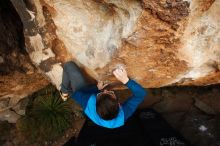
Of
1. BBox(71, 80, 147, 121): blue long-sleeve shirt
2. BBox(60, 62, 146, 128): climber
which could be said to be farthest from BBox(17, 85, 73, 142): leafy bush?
BBox(71, 80, 147, 121): blue long-sleeve shirt

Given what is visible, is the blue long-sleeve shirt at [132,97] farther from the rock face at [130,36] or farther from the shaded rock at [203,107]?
the shaded rock at [203,107]

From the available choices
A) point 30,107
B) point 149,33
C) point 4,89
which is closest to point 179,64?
point 149,33

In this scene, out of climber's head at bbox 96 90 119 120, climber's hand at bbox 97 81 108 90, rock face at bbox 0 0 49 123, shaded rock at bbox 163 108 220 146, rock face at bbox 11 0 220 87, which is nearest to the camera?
rock face at bbox 11 0 220 87

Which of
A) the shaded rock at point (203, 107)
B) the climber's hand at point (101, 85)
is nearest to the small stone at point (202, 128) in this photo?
the shaded rock at point (203, 107)

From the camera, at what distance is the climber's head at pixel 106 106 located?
4496 mm

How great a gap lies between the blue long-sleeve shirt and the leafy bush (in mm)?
1790

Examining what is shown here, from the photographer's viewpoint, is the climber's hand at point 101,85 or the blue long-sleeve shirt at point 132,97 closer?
the blue long-sleeve shirt at point 132,97

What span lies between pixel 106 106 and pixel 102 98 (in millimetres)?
123

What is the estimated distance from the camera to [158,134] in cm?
581

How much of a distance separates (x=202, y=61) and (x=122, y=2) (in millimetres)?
1420

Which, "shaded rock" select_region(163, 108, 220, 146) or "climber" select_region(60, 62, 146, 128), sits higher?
"climber" select_region(60, 62, 146, 128)

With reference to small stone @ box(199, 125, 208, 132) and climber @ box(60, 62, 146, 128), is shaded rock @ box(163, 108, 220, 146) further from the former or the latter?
climber @ box(60, 62, 146, 128)

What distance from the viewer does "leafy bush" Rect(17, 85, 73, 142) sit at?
6.75m

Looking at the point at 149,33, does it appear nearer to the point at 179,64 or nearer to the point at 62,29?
the point at 179,64
